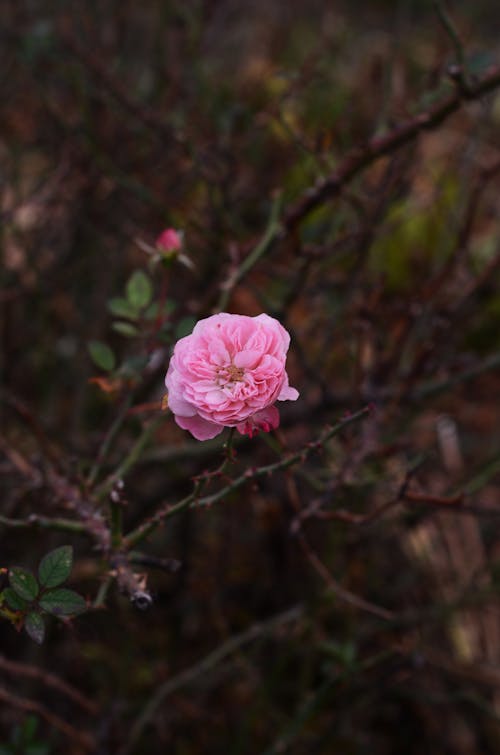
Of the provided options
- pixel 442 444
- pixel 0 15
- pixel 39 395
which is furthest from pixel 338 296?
pixel 0 15

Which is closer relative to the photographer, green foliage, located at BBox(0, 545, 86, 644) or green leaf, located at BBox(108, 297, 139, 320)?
green foliage, located at BBox(0, 545, 86, 644)

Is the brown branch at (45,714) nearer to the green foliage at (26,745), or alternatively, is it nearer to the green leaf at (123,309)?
the green foliage at (26,745)

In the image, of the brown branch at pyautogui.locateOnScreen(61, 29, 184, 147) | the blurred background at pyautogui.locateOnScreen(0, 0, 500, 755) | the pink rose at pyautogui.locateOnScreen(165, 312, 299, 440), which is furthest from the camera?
the brown branch at pyautogui.locateOnScreen(61, 29, 184, 147)

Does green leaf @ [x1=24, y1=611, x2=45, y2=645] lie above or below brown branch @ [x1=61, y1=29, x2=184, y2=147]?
below

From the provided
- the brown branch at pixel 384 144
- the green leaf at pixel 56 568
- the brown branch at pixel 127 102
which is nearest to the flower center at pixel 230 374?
the green leaf at pixel 56 568

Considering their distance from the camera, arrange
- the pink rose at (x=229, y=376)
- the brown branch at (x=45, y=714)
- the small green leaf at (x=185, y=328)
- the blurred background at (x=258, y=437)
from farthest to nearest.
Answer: the blurred background at (x=258, y=437)
the brown branch at (x=45, y=714)
the small green leaf at (x=185, y=328)
the pink rose at (x=229, y=376)

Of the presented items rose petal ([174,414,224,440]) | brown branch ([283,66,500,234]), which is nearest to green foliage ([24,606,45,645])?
rose petal ([174,414,224,440])

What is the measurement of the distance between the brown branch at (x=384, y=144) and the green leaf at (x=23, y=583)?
2.35 feet

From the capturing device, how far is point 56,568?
2.44 feet

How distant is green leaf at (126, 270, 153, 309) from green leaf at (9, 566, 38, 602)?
0.45 m

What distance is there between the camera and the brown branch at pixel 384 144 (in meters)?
1.07

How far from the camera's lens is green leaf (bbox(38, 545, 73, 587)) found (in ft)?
2.43

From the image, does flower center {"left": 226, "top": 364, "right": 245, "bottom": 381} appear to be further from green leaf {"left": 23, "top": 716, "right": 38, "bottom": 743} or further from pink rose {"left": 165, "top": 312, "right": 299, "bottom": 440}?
green leaf {"left": 23, "top": 716, "right": 38, "bottom": 743}

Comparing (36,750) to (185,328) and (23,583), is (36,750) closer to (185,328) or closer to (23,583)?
(23,583)
